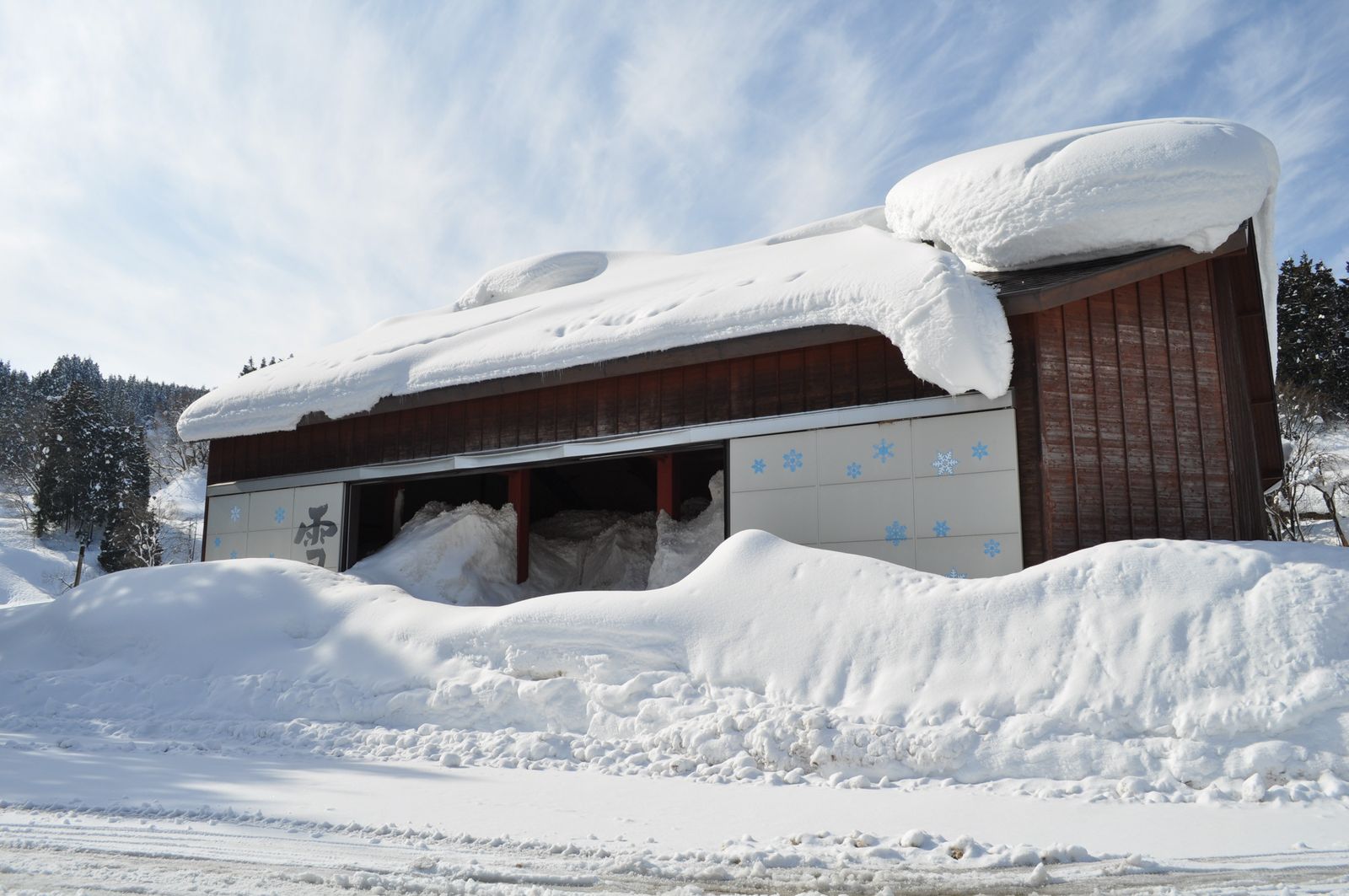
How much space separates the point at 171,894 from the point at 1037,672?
16.0 ft

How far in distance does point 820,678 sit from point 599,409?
5302mm

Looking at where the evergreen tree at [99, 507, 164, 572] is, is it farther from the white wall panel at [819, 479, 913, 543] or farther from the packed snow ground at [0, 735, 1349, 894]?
the packed snow ground at [0, 735, 1349, 894]

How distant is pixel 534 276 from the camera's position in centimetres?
1664

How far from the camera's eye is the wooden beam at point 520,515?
12.6 m

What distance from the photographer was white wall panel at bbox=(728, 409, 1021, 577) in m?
8.85

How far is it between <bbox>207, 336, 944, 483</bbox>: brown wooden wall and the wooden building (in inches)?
0.9

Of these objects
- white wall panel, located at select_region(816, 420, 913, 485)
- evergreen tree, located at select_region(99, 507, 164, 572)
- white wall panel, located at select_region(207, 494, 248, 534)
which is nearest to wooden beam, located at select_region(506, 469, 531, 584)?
white wall panel, located at select_region(207, 494, 248, 534)

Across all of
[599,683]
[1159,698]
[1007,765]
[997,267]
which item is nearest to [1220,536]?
[997,267]

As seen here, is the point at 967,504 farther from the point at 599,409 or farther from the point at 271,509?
the point at 271,509

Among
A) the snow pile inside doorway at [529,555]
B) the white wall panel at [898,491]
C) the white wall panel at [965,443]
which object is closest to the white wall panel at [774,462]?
the white wall panel at [898,491]

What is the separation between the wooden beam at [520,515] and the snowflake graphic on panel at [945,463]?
213 inches

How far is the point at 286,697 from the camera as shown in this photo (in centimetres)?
777

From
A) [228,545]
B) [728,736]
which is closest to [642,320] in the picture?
[728,736]

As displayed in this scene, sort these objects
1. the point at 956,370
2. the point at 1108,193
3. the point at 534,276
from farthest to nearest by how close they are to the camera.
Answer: the point at 534,276 < the point at 1108,193 < the point at 956,370
